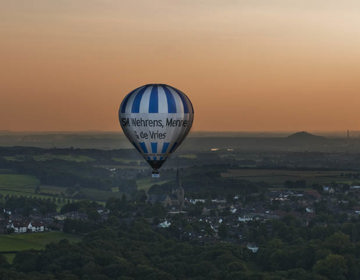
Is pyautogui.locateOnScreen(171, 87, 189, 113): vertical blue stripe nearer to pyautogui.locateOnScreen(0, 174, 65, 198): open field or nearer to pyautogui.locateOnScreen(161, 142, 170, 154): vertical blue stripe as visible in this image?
pyautogui.locateOnScreen(161, 142, 170, 154): vertical blue stripe

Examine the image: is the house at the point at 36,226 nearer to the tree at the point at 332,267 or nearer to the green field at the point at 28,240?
the green field at the point at 28,240

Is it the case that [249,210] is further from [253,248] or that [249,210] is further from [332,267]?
[332,267]

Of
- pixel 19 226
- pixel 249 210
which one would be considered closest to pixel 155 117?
pixel 19 226

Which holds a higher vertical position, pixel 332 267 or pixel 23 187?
pixel 332 267

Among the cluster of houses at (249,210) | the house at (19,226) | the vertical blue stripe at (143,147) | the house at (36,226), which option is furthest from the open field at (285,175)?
the vertical blue stripe at (143,147)

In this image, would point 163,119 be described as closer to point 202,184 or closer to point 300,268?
point 300,268

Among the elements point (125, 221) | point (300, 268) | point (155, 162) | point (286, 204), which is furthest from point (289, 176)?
point (155, 162)
